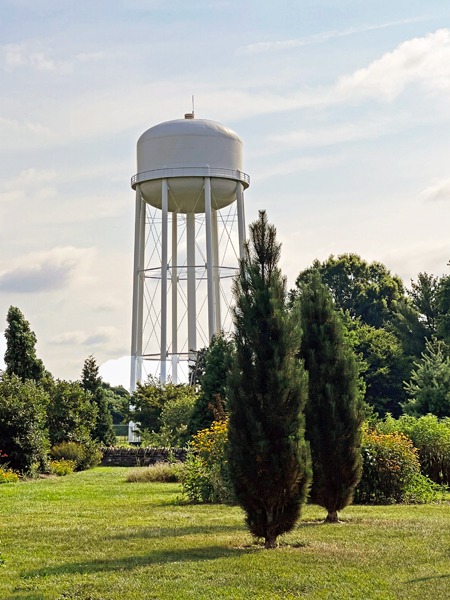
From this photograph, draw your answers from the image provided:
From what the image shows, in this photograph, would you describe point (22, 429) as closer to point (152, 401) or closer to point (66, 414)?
point (66, 414)

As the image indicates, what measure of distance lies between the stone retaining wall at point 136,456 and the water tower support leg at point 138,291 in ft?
27.9

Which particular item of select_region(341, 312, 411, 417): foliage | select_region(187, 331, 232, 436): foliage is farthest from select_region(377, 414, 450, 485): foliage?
select_region(341, 312, 411, 417): foliage

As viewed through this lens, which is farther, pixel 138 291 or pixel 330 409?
pixel 138 291

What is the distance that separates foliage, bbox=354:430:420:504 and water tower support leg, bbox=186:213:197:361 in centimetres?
2281

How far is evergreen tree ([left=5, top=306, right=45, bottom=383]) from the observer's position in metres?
30.8

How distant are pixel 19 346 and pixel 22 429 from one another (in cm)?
588

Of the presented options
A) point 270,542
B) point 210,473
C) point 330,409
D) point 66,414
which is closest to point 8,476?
point 66,414

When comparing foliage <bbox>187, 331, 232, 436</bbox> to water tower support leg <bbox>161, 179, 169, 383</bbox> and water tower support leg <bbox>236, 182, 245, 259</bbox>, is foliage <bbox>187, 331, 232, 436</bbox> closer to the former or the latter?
water tower support leg <bbox>161, 179, 169, 383</bbox>

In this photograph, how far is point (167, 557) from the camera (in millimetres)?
10641

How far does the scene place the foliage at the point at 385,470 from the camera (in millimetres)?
17547

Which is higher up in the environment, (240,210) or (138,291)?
(240,210)

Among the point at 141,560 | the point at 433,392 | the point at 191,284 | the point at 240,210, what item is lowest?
the point at 141,560

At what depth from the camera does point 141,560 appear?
10445 millimetres

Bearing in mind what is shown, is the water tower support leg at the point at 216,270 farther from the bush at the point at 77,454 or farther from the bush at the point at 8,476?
the bush at the point at 8,476
